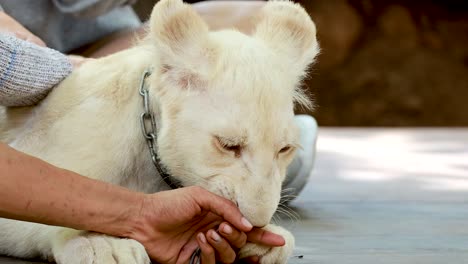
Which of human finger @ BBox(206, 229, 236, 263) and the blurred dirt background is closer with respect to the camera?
human finger @ BBox(206, 229, 236, 263)

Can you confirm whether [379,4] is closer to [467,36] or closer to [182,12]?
[467,36]

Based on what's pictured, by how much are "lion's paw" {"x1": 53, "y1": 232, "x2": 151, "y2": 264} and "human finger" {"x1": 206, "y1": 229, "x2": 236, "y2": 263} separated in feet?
0.38

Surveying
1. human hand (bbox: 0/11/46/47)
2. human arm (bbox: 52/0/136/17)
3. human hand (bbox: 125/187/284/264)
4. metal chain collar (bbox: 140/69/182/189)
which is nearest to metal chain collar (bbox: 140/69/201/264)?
metal chain collar (bbox: 140/69/182/189)

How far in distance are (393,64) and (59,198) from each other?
5.79 meters

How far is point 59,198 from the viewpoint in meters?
1.62

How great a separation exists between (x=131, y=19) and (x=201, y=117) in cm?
154

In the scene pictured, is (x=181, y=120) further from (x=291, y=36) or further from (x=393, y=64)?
(x=393, y=64)

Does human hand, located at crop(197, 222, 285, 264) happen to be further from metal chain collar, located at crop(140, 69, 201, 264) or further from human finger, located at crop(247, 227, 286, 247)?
metal chain collar, located at crop(140, 69, 201, 264)

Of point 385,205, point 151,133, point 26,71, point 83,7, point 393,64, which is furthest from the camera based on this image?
point 393,64

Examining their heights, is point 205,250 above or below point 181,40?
below

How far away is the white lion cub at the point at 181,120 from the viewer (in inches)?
62.9

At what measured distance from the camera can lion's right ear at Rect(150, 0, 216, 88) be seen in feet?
5.53

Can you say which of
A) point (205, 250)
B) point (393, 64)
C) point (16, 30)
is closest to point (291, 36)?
point (205, 250)

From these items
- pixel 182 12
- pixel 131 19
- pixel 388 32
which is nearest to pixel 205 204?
pixel 182 12
